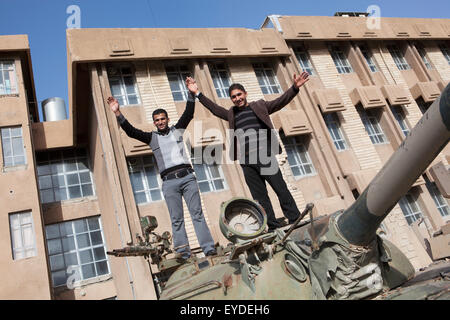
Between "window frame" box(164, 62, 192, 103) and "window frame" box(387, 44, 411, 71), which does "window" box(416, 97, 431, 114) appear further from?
"window frame" box(164, 62, 192, 103)

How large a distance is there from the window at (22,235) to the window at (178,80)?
5388 millimetres

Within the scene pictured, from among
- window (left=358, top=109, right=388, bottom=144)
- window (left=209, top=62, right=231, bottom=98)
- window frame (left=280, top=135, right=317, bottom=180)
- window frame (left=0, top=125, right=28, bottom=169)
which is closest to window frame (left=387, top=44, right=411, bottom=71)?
window (left=358, top=109, right=388, bottom=144)

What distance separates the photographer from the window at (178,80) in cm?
1198

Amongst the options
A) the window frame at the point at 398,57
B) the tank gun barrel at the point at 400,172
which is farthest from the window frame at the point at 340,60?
the tank gun barrel at the point at 400,172

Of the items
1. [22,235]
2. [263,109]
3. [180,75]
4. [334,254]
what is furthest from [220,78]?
[334,254]

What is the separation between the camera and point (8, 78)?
476 inches

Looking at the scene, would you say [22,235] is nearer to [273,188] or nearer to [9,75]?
[9,75]

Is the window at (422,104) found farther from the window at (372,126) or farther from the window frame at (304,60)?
the window frame at (304,60)

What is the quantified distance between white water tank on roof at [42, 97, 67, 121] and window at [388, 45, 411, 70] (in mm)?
13790

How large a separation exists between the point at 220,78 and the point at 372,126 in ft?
19.2

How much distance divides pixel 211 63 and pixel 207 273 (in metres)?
9.34

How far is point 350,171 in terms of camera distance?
12609 millimetres

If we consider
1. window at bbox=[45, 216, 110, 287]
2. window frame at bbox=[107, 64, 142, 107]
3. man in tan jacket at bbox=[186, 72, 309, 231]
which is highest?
window frame at bbox=[107, 64, 142, 107]

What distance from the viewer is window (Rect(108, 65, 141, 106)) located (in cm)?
1126
